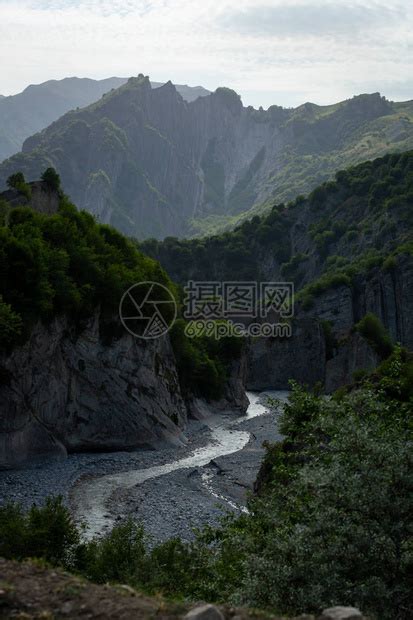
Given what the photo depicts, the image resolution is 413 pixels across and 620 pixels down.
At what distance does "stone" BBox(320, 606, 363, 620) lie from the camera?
9.93 meters

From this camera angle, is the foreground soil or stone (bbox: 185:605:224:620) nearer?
stone (bbox: 185:605:224:620)

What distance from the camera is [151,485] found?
41.9 m

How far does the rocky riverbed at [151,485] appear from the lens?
3406cm

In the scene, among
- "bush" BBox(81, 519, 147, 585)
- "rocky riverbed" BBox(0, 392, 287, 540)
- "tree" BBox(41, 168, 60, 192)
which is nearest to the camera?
"bush" BBox(81, 519, 147, 585)

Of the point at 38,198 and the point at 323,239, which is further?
the point at 323,239

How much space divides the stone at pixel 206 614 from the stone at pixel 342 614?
1.58m

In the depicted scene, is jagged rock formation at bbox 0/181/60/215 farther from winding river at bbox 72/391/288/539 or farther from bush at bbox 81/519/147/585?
bush at bbox 81/519/147/585

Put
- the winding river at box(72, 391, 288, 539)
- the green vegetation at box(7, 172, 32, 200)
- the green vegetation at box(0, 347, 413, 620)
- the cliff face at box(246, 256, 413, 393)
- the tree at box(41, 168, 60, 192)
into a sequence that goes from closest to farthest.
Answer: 1. the green vegetation at box(0, 347, 413, 620)
2. the winding river at box(72, 391, 288, 539)
3. the green vegetation at box(7, 172, 32, 200)
4. the tree at box(41, 168, 60, 192)
5. the cliff face at box(246, 256, 413, 393)

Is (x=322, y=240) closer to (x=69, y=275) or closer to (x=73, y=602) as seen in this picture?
(x=69, y=275)

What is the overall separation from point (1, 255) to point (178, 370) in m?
36.7

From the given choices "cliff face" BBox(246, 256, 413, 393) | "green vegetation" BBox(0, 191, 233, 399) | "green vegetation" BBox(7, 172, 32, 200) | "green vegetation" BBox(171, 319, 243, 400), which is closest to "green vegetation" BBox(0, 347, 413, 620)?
"green vegetation" BBox(0, 191, 233, 399)

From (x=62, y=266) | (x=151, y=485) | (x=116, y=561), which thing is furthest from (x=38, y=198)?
(x=116, y=561)

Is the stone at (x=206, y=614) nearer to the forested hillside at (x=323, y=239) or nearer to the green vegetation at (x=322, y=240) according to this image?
the green vegetation at (x=322, y=240)

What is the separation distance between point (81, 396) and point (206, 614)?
1622 inches
